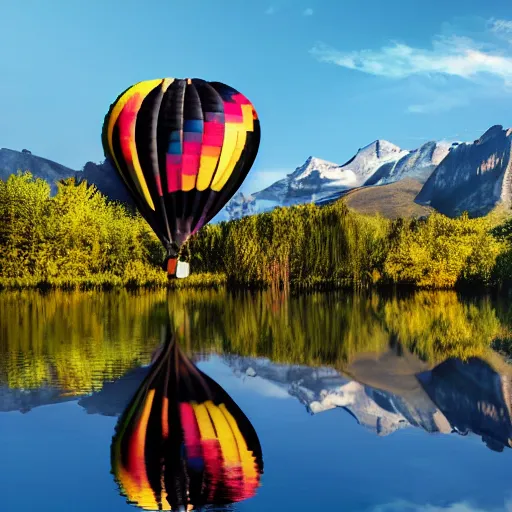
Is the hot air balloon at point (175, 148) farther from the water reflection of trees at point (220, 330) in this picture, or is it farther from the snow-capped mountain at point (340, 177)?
the snow-capped mountain at point (340, 177)

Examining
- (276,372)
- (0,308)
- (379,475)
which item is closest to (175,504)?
(379,475)

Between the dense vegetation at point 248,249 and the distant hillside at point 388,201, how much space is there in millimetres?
59051

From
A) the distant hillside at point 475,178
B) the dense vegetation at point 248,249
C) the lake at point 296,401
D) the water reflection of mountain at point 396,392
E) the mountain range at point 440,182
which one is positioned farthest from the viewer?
the distant hillside at point 475,178

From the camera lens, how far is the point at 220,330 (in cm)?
2225

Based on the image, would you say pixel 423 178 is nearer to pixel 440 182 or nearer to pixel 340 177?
pixel 440 182

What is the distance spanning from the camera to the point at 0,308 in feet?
92.8

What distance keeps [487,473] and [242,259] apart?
34940 mm

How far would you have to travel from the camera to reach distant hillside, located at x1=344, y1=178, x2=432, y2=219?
108m

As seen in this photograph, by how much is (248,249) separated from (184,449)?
33.7m

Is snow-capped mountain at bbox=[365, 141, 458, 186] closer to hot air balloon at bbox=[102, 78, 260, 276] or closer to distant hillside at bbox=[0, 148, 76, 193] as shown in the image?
distant hillside at bbox=[0, 148, 76, 193]

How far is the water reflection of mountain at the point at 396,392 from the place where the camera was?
1123cm

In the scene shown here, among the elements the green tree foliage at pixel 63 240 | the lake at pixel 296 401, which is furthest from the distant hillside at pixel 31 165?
the lake at pixel 296 401

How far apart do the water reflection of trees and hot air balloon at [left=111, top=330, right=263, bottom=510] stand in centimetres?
157

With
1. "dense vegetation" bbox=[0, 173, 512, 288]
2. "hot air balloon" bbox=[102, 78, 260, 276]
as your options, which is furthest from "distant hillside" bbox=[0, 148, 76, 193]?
"hot air balloon" bbox=[102, 78, 260, 276]
